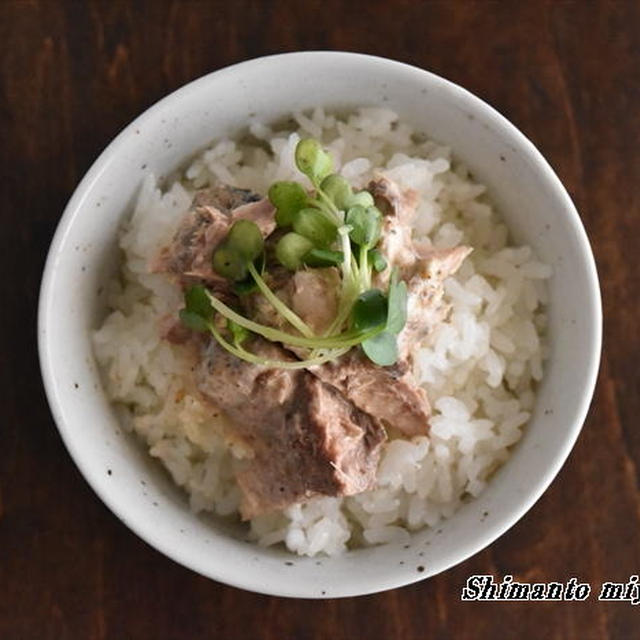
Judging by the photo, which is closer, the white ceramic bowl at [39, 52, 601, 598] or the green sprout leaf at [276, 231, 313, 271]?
the green sprout leaf at [276, 231, 313, 271]

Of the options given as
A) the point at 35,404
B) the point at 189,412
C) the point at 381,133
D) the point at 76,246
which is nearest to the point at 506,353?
the point at 381,133

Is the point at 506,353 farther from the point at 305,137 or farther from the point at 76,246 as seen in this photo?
the point at 76,246

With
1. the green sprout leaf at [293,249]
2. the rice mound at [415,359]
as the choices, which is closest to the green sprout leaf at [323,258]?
the green sprout leaf at [293,249]

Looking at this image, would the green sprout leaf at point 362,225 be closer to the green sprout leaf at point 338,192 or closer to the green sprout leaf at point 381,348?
the green sprout leaf at point 338,192

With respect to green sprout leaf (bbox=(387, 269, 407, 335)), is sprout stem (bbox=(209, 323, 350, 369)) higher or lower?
lower

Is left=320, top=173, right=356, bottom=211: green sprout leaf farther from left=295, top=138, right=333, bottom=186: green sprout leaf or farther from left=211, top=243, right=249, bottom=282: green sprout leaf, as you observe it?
left=211, top=243, right=249, bottom=282: green sprout leaf

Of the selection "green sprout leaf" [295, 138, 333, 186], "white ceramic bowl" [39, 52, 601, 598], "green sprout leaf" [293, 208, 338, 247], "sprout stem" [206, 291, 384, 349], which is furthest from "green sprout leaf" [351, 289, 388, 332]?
"white ceramic bowl" [39, 52, 601, 598]
